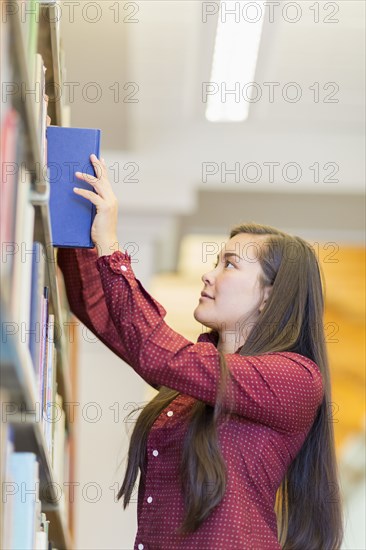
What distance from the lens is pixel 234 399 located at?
148 centimetres

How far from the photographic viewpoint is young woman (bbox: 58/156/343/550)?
1.47 metres

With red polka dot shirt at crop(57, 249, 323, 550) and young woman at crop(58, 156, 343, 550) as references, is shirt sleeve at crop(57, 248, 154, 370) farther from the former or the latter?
red polka dot shirt at crop(57, 249, 323, 550)

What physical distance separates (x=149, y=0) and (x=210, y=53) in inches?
16.2

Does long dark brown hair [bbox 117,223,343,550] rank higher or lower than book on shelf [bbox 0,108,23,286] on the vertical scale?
lower

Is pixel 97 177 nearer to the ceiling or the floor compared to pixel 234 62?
nearer to the floor

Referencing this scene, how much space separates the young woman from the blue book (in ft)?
0.08

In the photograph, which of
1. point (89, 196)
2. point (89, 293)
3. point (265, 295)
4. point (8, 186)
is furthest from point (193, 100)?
point (8, 186)

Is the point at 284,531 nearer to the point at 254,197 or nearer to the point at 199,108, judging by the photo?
the point at 199,108

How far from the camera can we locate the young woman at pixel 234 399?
57.9 inches

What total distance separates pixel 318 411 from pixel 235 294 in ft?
0.91

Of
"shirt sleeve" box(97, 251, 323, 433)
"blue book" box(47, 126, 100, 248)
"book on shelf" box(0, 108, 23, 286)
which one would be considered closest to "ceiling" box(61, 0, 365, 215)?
"blue book" box(47, 126, 100, 248)

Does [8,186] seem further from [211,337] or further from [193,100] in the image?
[193,100]

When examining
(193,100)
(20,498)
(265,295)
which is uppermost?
(193,100)

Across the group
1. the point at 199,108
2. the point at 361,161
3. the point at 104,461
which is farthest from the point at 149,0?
the point at 104,461
